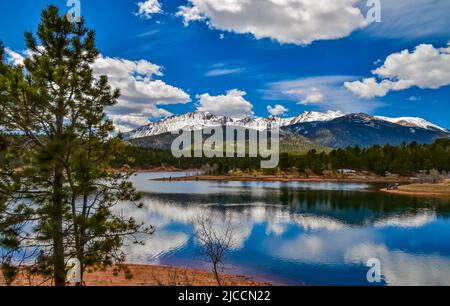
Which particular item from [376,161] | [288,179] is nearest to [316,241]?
[288,179]

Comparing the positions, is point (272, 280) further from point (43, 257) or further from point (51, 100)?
point (51, 100)

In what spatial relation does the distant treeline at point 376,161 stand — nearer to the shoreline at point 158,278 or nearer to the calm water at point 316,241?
the calm water at point 316,241

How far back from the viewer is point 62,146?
13.9m

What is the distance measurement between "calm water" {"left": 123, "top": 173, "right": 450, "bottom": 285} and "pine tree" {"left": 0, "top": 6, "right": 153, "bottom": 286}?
18645 millimetres

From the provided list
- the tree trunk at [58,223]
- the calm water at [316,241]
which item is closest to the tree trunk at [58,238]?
the tree trunk at [58,223]

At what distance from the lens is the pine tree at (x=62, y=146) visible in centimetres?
1466

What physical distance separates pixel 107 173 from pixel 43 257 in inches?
180

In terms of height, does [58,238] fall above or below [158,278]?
above

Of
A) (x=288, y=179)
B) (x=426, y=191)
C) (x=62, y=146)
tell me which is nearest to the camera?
(x=62, y=146)

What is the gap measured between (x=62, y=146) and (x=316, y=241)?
37249 millimetres

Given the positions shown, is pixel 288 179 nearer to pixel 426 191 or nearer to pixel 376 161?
pixel 376 161

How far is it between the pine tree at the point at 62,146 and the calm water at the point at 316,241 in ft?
61.2
